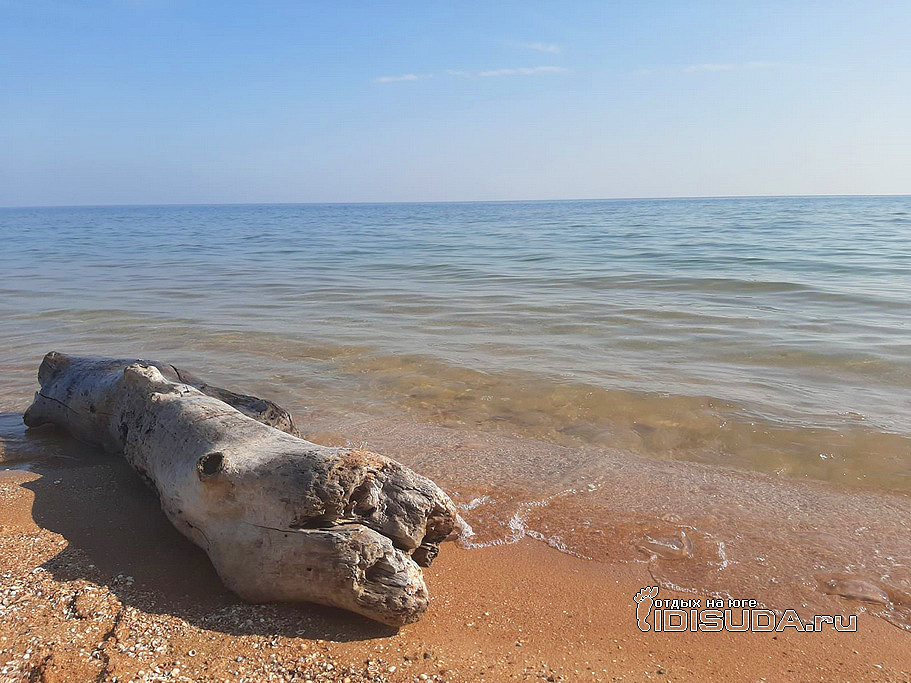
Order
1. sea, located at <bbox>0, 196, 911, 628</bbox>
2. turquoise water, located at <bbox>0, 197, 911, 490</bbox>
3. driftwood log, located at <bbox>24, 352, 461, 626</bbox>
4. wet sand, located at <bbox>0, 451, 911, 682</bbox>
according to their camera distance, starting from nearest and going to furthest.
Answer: wet sand, located at <bbox>0, 451, 911, 682</bbox>
driftwood log, located at <bbox>24, 352, 461, 626</bbox>
sea, located at <bbox>0, 196, 911, 628</bbox>
turquoise water, located at <bbox>0, 197, 911, 490</bbox>

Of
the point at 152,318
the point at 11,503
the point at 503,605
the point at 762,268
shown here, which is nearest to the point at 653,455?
the point at 503,605

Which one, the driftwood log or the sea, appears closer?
the driftwood log

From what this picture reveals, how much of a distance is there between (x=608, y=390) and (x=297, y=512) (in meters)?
4.15

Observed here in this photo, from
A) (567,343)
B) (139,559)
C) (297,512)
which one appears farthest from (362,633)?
(567,343)

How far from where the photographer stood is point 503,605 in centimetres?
299

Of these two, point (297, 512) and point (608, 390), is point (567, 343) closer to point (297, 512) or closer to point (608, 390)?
point (608, 390)

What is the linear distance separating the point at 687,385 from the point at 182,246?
2582cm

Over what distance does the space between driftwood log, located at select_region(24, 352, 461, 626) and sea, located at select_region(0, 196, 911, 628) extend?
746 millimetres

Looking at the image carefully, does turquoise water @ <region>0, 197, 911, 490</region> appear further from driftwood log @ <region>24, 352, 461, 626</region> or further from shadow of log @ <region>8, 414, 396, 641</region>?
driftwood log @ <region>24, 352, 461, 626</region>

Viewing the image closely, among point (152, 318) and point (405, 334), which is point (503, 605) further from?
point (152, 318)

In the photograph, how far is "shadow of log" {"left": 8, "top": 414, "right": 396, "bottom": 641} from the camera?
271 cm

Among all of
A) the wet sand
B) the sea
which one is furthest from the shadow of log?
the sea

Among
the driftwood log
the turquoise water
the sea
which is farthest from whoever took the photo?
the turquoise water

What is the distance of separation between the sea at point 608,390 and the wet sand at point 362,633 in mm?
365
